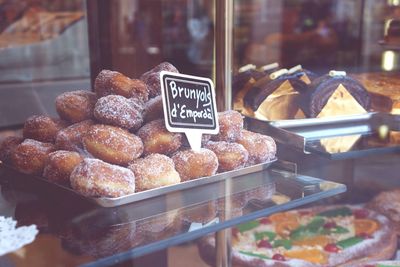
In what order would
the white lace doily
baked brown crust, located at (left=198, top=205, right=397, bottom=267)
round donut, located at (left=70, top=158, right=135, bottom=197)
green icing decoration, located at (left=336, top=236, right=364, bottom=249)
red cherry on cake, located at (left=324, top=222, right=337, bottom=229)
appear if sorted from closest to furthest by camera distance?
the white lace doily < round donut, located at (left=70, top=158, right=135, bottom=197) < baked brown crust, located at (left=198, top=205, right=397, bottom=267) < green icing decoration, located at (left=336, top=236, right=364, bottom=249) < red cherry on cake, located at (left=324, top=222, right=337, bottom=229)

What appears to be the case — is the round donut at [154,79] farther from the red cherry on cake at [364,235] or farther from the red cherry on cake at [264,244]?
the red cherry on cake at [364,235]

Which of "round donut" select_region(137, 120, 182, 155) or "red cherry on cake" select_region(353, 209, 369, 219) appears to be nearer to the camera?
"round donut" select_region(137, 120, 182, 155)

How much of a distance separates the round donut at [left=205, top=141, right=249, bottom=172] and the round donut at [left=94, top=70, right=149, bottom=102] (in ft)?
0.54

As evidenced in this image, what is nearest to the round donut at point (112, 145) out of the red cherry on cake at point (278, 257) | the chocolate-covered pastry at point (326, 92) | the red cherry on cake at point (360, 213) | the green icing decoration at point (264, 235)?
the chocolate-covered pastry at point (326, 92)

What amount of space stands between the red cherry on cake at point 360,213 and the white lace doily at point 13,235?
1500 millimetres

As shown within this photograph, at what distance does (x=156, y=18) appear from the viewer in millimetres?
2934

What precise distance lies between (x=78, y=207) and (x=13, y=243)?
15 cm

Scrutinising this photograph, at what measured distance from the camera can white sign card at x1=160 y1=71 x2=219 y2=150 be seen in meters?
0.90

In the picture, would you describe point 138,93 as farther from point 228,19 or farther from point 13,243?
point 13,243

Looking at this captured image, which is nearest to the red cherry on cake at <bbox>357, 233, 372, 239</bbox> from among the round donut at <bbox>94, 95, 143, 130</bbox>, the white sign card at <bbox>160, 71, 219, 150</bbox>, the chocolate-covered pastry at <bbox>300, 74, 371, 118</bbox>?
the chocolate-covered pastry at <bbox>300, 74, 371, 118</bbox>

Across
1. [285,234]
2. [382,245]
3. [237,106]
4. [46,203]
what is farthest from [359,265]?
[46,203]

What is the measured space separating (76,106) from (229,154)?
31 centimetres

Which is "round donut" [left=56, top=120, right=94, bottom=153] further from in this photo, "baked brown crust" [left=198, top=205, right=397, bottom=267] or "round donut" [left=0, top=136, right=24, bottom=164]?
"baked brown crust" [left=198, top=205, right=397, bottom=267]

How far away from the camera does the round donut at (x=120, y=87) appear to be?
0.99 m
